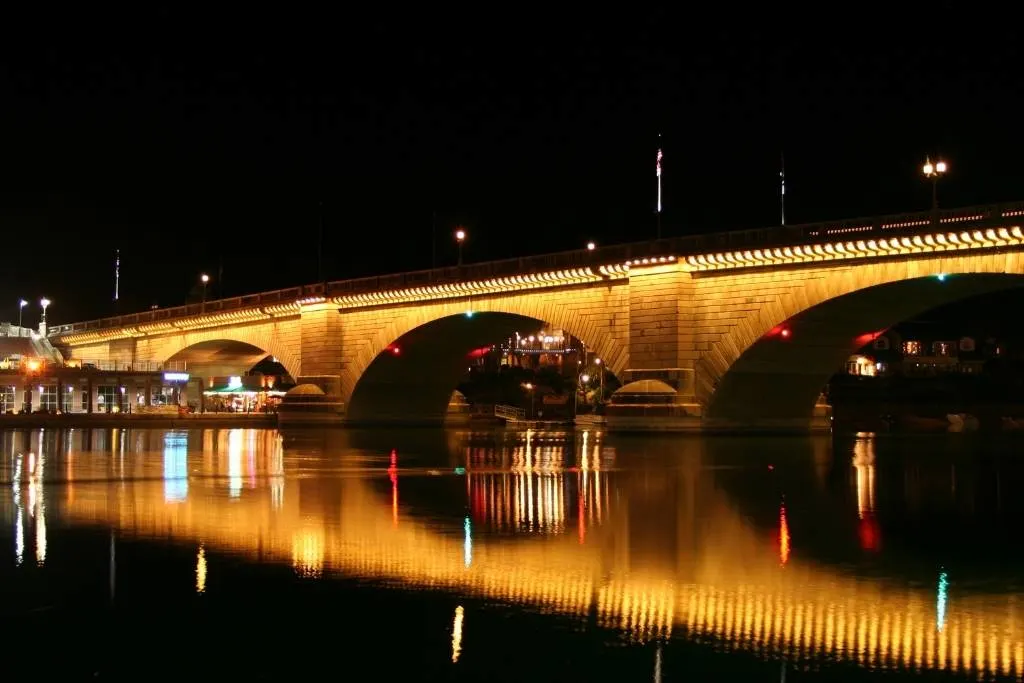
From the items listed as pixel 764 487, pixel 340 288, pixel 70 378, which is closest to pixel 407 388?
pixel 340 288

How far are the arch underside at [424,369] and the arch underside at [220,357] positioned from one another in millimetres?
21151

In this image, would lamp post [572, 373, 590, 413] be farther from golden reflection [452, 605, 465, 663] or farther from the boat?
golden reflection [452, 605, 465, 663]

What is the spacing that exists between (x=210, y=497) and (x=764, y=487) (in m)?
13.7

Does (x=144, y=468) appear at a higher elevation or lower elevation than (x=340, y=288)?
lower

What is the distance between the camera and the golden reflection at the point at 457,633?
13.4 metres

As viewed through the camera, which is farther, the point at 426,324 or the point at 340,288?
the point at 340,288

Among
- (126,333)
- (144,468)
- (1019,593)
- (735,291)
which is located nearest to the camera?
(1019,593)

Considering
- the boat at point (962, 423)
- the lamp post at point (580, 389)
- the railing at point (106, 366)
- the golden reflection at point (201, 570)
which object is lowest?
the boat at point (962, 423)

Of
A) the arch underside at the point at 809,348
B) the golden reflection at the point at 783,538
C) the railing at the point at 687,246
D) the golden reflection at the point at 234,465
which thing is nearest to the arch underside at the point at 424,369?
the railing at the point at 687,246

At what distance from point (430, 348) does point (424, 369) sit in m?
3.90

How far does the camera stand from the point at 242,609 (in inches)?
608

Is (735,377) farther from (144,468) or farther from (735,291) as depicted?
(144,468)

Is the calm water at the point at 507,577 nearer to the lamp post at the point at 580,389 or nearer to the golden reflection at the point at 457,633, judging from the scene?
the golden reflection at the point at 457,633

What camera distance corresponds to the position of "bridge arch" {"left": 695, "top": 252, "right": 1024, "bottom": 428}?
50.4 metres
